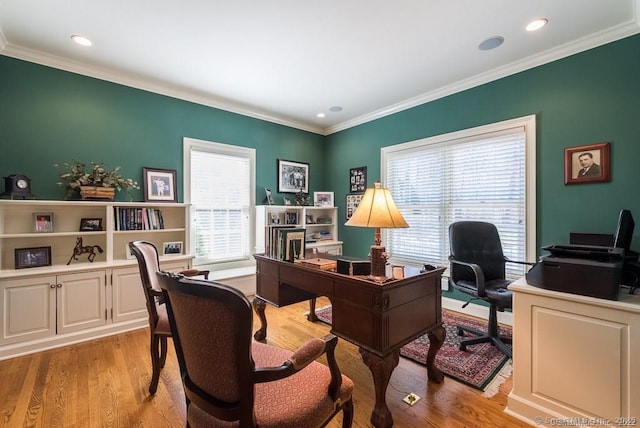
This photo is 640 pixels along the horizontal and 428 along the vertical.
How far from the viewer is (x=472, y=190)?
334 cm

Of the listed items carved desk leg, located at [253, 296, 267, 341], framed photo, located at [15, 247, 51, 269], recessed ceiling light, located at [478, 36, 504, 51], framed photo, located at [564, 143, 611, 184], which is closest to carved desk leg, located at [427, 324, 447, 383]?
carved desk leg, located at [253, 296, 267, 341]

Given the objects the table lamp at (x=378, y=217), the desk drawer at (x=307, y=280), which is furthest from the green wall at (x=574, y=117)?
the desk drawer at (x=307, y=280)

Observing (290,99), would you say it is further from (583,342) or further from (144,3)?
(583,342)

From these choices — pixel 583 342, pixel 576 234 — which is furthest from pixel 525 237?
pixel 583 342

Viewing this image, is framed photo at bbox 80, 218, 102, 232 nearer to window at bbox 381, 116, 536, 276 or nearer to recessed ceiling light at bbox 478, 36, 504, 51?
window at bbox 381, 116, 536, 276

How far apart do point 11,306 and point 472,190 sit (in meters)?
4.68

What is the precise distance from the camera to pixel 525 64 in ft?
9.40

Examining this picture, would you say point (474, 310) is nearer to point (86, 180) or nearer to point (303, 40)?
point (303, 40)

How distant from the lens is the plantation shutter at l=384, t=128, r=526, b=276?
9.89 feet

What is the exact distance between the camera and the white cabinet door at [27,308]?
7.77 ft

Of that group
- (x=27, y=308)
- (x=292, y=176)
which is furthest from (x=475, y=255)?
(x=27, y=308)

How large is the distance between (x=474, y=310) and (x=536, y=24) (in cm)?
286

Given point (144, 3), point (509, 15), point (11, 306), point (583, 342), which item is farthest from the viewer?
point (11, 306)

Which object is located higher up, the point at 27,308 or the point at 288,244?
the point at 288,244
